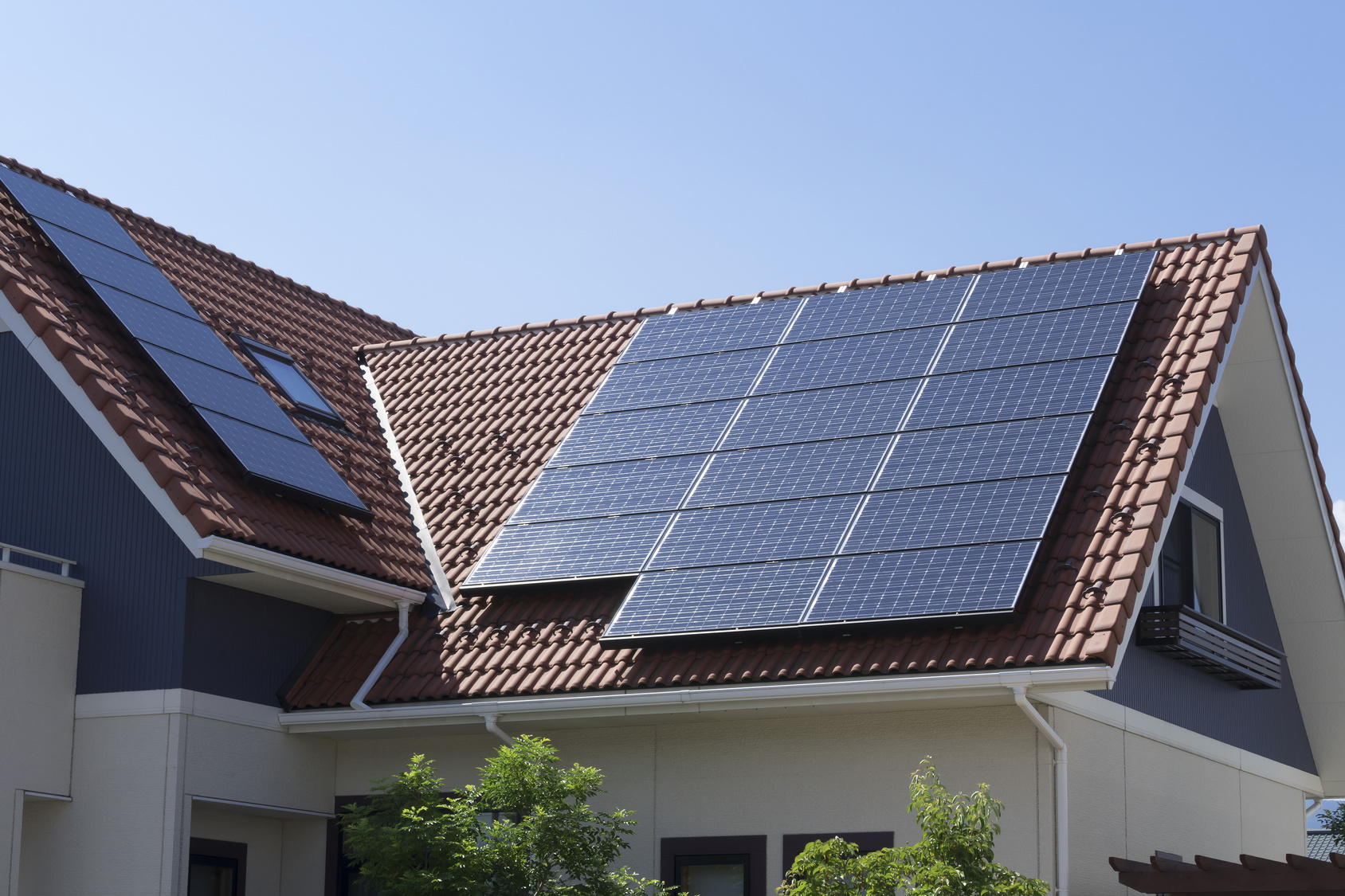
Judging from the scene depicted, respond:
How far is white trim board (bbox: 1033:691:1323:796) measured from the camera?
15406 mm

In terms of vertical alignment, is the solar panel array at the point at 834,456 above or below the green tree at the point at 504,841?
above

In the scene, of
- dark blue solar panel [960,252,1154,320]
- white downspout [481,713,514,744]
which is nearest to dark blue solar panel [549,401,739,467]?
dark blue solar panel [960,252,1154,320]

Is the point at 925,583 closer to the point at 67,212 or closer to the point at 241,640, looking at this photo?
the point at 241,640

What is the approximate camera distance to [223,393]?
18125 mm

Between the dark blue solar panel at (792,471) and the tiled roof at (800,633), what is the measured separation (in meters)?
1.50

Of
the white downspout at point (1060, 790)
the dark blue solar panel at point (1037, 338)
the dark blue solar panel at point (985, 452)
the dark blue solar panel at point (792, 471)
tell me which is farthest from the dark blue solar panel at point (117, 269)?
the white downspout at point (1060, 790)

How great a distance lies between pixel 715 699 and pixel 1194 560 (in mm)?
6242

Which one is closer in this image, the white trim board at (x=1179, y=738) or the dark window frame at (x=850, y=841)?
the dark window frame at (x=850, y=841)

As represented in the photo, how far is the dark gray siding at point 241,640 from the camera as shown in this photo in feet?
53.6

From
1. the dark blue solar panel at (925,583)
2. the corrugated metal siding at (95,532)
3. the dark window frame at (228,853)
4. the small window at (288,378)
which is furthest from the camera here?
the small window at (288,378)

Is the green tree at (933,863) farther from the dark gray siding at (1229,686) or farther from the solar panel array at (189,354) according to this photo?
the solar panel array at (189,354)

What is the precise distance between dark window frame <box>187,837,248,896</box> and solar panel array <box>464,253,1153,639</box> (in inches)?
139

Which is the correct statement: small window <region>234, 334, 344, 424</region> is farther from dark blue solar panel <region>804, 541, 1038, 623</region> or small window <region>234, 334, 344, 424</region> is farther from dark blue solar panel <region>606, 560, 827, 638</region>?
dark blue solar panel <region>804, 541, 1038, 623</region>

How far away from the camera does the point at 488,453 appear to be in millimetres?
20531
